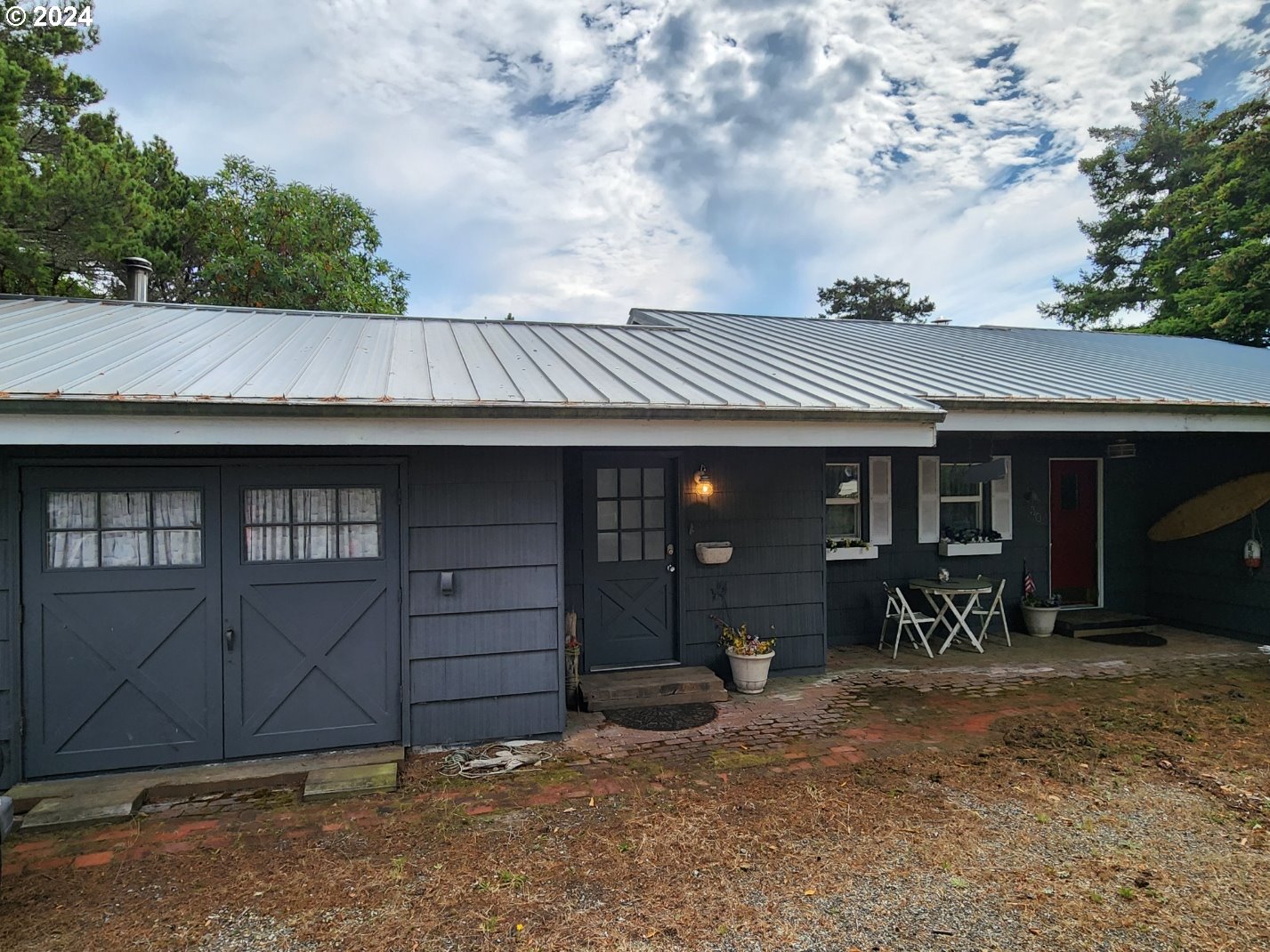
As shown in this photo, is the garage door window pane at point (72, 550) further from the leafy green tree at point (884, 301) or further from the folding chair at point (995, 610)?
the leafy green tree at point (884, 301)

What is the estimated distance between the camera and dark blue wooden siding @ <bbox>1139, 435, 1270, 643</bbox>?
6.77m

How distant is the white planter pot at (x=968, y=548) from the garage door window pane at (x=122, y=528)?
6835 millimetres

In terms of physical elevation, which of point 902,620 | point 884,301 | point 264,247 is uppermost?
point 884,301

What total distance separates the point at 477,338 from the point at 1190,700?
6.39m

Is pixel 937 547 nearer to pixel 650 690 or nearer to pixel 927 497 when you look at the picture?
pixel 927 497

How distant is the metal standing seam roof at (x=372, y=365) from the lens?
133 inches

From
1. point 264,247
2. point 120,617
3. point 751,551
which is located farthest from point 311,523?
point 264,247

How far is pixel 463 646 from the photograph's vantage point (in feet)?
13.7

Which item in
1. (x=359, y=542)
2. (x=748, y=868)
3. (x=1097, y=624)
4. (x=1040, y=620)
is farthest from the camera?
(x=1097, y=624)

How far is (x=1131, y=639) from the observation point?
6992 mm

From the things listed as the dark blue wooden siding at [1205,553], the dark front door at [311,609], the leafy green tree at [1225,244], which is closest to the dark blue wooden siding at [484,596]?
the dark front door at [311,609]

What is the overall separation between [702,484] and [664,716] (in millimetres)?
1889

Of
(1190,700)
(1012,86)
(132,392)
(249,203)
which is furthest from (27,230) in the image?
(1012,86)

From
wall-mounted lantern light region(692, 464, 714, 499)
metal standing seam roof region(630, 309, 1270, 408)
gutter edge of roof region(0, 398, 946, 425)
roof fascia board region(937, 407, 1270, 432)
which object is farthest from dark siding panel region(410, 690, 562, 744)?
roof fascia board region(937, 407, 1270, 432)
